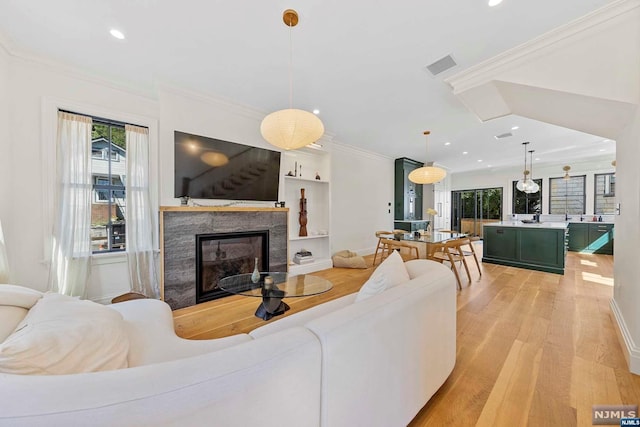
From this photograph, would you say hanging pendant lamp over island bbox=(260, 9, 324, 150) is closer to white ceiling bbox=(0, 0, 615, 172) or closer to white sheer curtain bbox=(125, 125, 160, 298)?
white ceiling bbox=(0, 0, 615, 172)

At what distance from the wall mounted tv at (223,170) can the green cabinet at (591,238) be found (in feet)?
26.6

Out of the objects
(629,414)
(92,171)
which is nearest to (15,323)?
(92,171)

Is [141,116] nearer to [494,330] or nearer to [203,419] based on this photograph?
[203,419]

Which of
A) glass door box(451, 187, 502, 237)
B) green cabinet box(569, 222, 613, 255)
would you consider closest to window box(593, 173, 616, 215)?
green cabinet box(569, 222, 613, 255)

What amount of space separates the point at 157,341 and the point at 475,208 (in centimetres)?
1062

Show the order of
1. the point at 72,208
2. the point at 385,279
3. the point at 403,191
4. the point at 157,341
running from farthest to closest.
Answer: the point at 403,191 < the point at 72,208 < the point at 385,279 < the point at 157,341

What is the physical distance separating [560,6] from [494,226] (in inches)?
171

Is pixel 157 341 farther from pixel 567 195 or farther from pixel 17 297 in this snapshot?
pixel 567 195

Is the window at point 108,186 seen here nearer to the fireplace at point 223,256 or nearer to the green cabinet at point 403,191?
the fireplace at point 223,256

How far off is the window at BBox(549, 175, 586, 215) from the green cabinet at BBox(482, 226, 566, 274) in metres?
3.95

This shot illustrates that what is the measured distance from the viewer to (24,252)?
95.6 inches

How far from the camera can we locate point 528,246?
15.4 feet

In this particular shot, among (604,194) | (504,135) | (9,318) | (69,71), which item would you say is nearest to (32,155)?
(69,71)

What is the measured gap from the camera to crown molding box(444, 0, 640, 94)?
183cm
